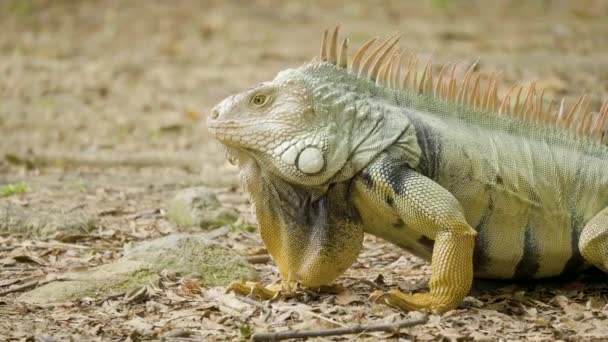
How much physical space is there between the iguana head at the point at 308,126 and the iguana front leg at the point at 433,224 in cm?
19

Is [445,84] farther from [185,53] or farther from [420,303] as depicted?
[185,53]

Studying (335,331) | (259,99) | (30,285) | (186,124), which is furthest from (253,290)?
(186,124)

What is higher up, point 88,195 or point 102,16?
point 102,16

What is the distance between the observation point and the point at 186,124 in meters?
14.5

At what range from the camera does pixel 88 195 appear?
10.3 metres

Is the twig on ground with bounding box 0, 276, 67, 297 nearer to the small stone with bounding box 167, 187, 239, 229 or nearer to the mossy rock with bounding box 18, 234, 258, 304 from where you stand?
the mossy rock with bounding box 18, 234, 258, 304

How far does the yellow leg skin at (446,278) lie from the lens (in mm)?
6359

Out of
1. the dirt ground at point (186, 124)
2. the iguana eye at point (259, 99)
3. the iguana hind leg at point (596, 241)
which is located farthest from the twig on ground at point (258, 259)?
the iguana hind leg at point (596, 241)

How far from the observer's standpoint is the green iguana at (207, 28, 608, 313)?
648cm

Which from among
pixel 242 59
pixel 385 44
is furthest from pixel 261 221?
pixel 242 59

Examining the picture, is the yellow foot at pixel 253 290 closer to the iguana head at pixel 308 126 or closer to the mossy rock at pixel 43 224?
the iguana head at pixel 308 126

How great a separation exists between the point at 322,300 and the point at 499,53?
11474mm

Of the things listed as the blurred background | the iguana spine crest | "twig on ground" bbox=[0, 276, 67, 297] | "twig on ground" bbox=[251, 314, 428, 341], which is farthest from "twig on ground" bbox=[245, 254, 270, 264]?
the blurred background

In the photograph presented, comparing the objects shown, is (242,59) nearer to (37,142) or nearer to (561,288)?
(37,142)
